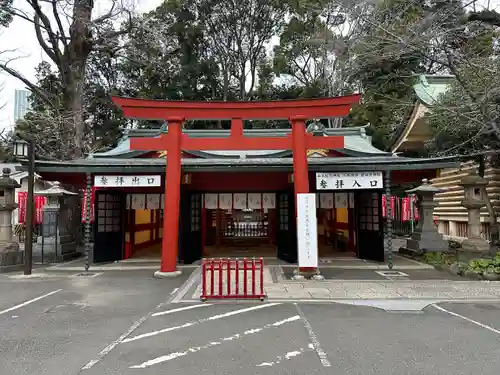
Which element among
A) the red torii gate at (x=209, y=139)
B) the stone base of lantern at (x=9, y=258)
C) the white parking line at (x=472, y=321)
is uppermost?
the red torii gate at (x=209, y=139)

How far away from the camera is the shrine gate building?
11758 mm

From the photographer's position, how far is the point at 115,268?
1374 centimetres

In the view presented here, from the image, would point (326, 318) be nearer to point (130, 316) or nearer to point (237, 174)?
point (130, 316)

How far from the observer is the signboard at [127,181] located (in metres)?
12.8

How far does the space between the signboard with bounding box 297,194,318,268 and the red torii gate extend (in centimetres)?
125

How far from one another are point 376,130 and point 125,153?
17.0 metres

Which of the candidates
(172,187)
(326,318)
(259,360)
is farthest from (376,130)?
(259,360)

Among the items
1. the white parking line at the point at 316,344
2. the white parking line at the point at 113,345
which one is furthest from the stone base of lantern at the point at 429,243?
the white parking line at the point at 113,345

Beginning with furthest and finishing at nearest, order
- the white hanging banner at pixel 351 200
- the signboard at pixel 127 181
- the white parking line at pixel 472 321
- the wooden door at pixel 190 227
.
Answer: the white hanging banner at pixel 351 200
the wooden door at pixel 190 227
the signboard at pixel 127 181
the white parking line at pixel 472 321

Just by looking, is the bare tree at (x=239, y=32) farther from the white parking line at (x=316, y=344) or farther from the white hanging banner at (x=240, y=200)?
the white parking line at (x=316, y=344)

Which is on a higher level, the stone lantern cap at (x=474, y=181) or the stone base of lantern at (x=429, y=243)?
the stone lantern cap at (x=474, y=181)

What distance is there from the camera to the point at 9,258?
13523mm

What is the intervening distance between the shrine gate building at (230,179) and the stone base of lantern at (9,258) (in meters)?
2.67

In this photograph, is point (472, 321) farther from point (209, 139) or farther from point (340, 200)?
point (340, 200)
